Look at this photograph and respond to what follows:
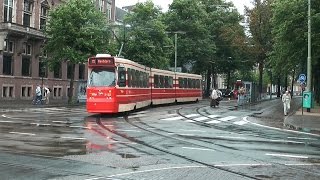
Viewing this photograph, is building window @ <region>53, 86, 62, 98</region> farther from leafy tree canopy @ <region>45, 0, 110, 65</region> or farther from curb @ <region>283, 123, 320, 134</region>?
curb @ <region>283, 123, 320, 134</region>

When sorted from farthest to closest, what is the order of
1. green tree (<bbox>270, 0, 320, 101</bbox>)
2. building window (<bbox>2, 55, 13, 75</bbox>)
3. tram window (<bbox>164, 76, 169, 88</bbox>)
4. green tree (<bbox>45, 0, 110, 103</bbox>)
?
building window (<bbox>2, 55, 13, 75</bbox>), green tree (<bbox>45, 0, 110, 103</bbox>), tram window (<bbox>164, 76, 169, 88</bbox>), green tree (<bbox>270, 0, 320, 101</bbox>)

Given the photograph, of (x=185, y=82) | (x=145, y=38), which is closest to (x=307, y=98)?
(x=185, y=82)

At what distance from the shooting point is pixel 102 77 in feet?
84.6

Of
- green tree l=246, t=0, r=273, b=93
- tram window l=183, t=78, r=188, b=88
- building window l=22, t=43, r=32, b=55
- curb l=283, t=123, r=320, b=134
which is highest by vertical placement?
green tree l=246, t=0, r=273, b=93

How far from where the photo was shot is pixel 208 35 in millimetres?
69438

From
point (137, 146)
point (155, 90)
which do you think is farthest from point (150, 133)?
point (155, 90)

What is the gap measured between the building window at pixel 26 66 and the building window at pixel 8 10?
16.9 ft

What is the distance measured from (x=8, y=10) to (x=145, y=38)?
16.4m

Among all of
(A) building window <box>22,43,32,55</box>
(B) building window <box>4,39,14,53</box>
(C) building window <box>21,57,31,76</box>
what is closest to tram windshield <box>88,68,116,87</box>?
(B) building window <box>4,39,14,53</box>

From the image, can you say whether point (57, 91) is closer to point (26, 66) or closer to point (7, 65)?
point (26, 66)

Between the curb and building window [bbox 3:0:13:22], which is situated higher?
building window [bbox 3:0:13:22]

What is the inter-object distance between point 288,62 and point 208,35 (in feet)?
106

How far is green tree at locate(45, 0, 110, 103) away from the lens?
42812 mm

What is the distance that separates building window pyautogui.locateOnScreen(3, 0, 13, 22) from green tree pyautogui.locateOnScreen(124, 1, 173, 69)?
13833 millimetres
